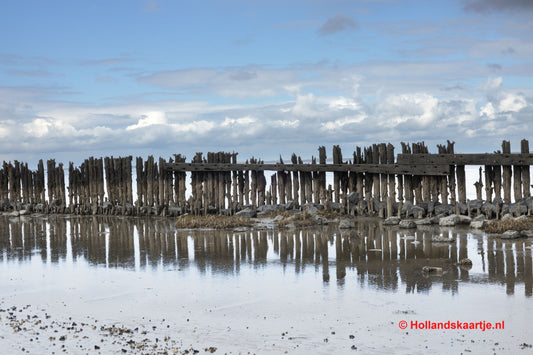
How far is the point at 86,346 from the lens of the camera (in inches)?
313

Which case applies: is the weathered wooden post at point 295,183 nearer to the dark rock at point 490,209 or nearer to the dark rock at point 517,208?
the dark rock at point 490,209

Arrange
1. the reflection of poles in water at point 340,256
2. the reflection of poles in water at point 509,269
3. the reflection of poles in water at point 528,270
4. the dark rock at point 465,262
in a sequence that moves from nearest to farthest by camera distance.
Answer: the reflection of poles in water at point 528,270, the reflection of poles in water at point 509,269, the reflection of poles in water at point 340,256, the dark rock at point 465,262

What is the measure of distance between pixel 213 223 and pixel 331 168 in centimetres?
431

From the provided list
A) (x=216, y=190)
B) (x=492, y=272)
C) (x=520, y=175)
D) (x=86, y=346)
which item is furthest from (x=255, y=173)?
(x=86, y=346)

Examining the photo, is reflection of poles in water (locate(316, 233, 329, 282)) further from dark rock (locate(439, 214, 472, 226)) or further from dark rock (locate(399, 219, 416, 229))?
dark rock (locate(439, 214, 472, 226))

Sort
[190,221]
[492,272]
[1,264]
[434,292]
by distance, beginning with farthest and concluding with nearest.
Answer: [190,221] < [1,264] < [492,272] < [434,292]

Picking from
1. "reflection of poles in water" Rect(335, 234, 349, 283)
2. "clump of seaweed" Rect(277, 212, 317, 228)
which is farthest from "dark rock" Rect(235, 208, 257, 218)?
"reflection of poles in water" Rect(335, 234, 349, 283)

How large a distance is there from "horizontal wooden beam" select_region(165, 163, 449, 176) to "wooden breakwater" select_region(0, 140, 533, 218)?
3 cm

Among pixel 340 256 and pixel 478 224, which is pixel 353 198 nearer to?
pixel 478 224

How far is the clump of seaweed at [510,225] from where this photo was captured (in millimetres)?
15289

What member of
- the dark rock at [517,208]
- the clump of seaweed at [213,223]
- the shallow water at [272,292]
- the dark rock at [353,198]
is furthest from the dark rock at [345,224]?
the dark rock at [517,208]

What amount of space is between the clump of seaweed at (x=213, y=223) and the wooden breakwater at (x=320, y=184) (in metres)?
2.56

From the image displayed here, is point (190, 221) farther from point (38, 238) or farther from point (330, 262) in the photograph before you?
point (330, 262)

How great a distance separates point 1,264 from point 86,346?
6914 millimetres
